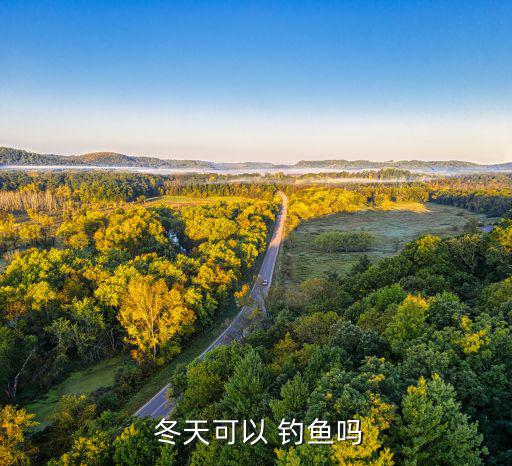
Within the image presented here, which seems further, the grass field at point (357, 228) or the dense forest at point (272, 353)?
the grass field at point (357, 228)

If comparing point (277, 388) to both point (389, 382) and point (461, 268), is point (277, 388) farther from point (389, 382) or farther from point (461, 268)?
point (461, 268)

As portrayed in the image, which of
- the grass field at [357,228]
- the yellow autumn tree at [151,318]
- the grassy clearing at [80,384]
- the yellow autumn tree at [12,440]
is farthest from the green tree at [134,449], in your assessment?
the grass field at [357,228]

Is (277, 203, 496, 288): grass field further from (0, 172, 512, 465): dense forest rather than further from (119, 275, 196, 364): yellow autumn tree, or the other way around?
(119, 275, 196, 364): yellow autumn tree

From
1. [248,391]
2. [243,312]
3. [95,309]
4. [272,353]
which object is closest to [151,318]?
[95,309]

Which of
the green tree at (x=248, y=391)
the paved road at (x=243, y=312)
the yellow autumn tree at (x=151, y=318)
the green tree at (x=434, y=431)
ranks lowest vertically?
the paved road at (x=243, y=312)

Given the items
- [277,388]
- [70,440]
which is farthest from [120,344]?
[277,388]

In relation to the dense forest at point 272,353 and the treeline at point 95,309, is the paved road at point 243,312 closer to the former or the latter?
the dense forest at point 272,353

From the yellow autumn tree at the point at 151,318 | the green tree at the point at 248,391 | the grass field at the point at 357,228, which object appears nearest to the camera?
the green tree at the point at 248,391
